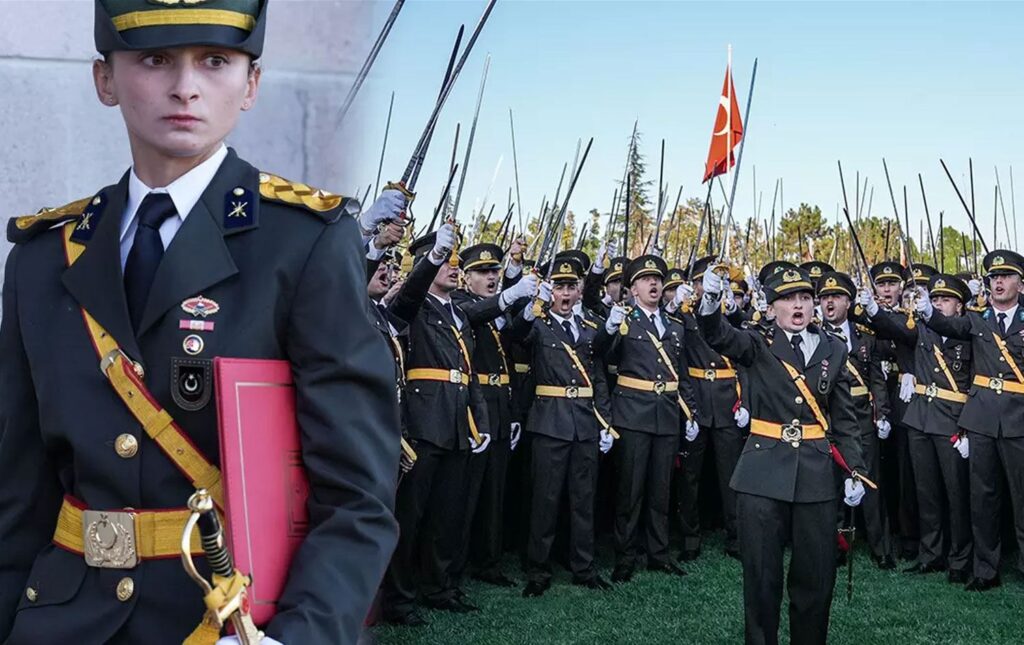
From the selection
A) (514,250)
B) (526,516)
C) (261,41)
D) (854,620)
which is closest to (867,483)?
(854,620)

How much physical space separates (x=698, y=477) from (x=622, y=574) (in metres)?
1.53

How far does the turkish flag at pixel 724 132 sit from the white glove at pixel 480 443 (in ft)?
8.06

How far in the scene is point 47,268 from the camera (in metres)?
1.90

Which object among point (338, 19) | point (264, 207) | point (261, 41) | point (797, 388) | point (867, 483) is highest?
point (338, 19)

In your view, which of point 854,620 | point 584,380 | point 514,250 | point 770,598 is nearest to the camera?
point 770,598

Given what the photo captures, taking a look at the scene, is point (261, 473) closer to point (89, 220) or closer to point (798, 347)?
point (89, 220)

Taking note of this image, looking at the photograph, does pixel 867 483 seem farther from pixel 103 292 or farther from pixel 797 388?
pixel 103 292

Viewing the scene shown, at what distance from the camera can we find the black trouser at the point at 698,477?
31.3 ft

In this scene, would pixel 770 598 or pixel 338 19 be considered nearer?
pixel 338 19

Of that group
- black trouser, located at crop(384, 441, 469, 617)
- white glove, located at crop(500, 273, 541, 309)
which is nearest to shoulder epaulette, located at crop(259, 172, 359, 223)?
black trouser, located at crop(384, 441, 469, 617)

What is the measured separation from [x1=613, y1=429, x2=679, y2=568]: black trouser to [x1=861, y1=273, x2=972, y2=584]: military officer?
1927mm

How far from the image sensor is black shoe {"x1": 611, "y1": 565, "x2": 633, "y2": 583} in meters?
8.53

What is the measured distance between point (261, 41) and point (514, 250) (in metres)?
7.86

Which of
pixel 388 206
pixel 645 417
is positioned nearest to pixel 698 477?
pixel 645 417
